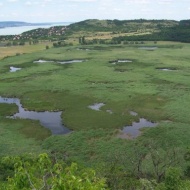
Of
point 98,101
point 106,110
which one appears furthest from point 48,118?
point 98,101

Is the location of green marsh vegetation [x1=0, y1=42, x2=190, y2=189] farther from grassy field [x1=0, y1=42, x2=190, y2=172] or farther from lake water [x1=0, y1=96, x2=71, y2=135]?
lake water [x1=0, y1=96, x2=71, y2=135]

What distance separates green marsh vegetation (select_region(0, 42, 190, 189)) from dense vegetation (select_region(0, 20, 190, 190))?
0.09m

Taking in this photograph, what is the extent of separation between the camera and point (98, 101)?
44.1 metres

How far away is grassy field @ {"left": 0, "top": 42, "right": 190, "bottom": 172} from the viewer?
29.8 meters

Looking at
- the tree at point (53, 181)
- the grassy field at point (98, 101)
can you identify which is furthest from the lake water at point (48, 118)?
the tree at point (53, 181)

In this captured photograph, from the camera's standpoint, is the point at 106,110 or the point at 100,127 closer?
the point at 100,127

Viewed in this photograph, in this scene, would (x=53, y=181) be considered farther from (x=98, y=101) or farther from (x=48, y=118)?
(x=98, y=101)

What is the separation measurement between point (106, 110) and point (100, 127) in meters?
6.15

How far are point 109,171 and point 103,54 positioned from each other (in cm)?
7088

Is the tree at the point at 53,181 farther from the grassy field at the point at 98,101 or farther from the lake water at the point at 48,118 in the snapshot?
the lake water at the point at 48,118

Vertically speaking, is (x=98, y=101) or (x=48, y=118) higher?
(x=98, y=101)

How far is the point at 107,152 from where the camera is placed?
91.9 ft

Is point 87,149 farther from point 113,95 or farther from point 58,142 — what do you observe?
point 113,95

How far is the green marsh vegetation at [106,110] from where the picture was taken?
26.6 metres
